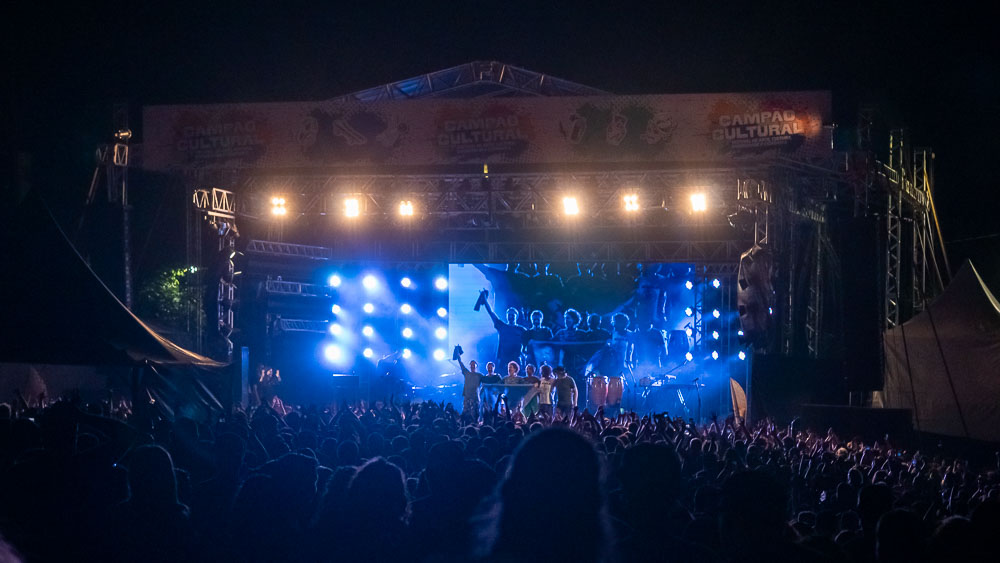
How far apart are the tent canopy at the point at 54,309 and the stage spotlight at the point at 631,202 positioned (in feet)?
37.2

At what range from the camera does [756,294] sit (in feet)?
54.0

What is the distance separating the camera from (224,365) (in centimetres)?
1088

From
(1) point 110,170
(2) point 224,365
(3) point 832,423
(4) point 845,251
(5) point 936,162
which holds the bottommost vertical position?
(3) point 832,423

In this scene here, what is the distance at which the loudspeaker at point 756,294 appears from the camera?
1639cm

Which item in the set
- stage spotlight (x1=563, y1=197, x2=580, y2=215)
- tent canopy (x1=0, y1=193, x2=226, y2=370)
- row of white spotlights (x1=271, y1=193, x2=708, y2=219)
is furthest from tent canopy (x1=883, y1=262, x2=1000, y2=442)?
tent canopy (x1=0, y1=193, x2=226, y2=370)

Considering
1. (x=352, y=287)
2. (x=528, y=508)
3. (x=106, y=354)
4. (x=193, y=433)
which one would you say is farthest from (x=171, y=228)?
(x=528, y=508)

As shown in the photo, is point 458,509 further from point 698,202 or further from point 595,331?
point 595,331

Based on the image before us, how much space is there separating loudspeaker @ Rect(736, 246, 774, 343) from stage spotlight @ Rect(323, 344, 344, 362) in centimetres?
1176

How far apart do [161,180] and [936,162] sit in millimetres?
18506

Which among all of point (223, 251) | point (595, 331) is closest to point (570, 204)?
point (223, 251)

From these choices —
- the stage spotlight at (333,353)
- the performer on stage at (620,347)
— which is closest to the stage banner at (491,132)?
the stage spotlight at (333,353)

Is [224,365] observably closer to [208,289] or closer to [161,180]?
[208,289]

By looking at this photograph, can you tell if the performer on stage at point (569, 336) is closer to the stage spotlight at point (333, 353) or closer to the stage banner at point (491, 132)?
the stage spotlight at point (333, 353)

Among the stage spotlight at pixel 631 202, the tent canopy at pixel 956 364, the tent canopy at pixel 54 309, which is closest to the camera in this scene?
the tent canopy at pixel 54 309
